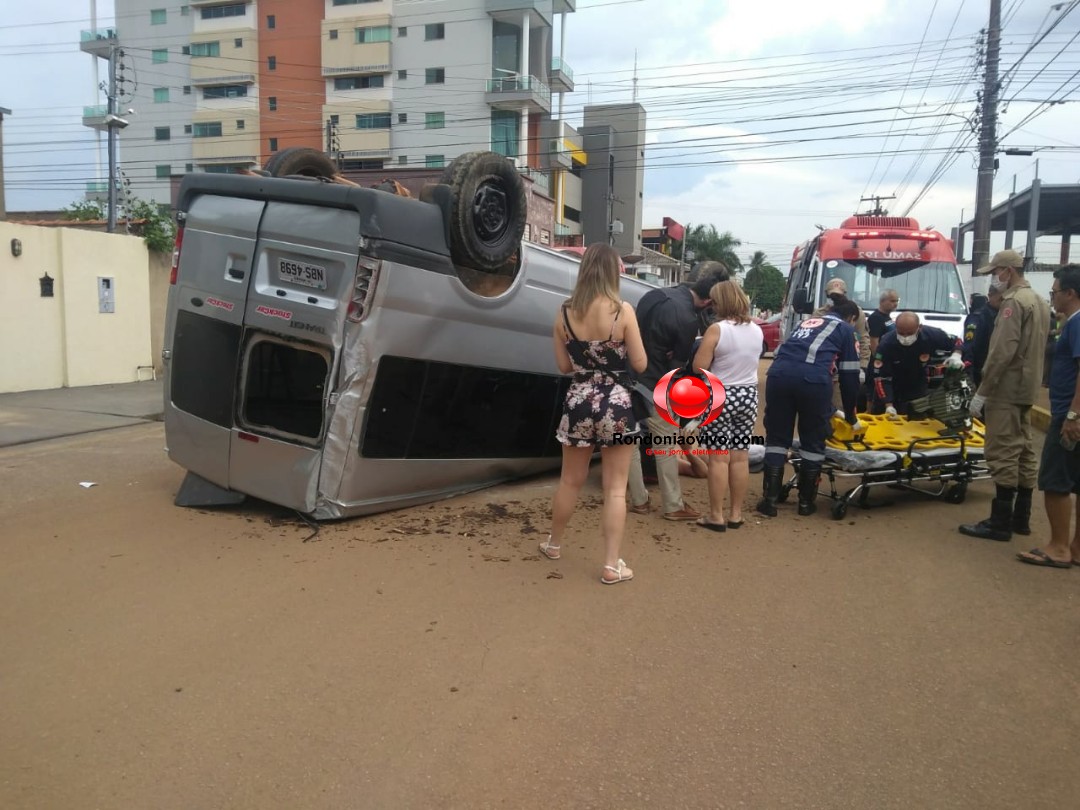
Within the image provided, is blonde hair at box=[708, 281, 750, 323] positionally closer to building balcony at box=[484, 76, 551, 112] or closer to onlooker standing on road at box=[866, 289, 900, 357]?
onlooker standing on road at box=[866, 289, 900, 357]

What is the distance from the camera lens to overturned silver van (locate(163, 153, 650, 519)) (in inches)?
187

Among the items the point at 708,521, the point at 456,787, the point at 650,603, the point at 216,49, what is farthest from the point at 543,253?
the point at 216,49

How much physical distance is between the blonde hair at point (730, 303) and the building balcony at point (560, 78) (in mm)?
55164

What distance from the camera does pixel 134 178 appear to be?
60000 millimetres

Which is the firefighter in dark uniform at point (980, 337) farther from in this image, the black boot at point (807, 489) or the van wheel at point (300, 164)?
the van wheel at point (300, 164)

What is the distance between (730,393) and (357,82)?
55.7m

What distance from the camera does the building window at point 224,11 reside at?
5638cm

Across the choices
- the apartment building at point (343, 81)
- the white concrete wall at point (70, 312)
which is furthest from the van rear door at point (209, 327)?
the apartment building at point (343, 81)

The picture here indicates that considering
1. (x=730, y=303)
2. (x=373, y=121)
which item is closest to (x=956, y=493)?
(x=730, y=303)

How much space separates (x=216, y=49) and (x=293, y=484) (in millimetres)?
61959

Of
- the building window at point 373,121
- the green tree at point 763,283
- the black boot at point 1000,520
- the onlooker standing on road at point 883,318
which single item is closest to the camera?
the black boot at point 1000,520

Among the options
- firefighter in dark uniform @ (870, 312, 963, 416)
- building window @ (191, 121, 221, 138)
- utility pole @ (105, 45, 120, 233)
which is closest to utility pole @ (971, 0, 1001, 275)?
firefighter in dark uniform @ (870, 312, 963, 416)

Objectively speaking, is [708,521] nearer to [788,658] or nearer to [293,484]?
[788,658]

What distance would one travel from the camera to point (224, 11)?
56875 mm
